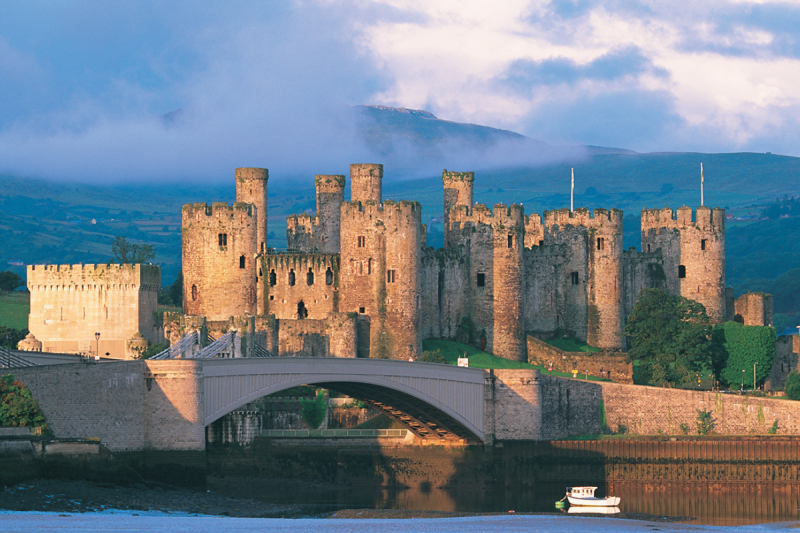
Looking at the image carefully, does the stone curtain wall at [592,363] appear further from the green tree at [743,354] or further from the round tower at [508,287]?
the green tree at [743,354]

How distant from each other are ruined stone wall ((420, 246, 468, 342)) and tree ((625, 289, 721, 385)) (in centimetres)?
949

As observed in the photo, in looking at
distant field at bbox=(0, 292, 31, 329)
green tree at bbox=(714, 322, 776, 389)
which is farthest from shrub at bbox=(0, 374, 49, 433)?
green tree at bbox=(714, 322, 776, 389)

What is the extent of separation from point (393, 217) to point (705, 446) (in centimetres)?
2026

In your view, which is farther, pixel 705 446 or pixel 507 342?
pixel 507 342

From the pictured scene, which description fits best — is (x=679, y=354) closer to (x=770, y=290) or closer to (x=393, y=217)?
(x=393, y=217)

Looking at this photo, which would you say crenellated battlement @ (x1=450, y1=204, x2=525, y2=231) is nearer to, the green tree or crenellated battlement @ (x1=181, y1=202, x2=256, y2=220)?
crenellated battlement @ (x1=181, y1=202, x2=256, y2=220)

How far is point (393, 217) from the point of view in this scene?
3312 inches

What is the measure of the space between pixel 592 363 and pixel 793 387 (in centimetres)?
1073

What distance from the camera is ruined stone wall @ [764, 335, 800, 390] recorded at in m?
93.9

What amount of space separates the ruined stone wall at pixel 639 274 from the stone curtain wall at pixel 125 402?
41.0 meters

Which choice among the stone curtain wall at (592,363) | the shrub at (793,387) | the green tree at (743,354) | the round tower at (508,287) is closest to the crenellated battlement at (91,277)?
the round tower at (508,287)

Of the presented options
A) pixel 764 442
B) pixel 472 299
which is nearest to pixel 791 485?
pixel 764 442

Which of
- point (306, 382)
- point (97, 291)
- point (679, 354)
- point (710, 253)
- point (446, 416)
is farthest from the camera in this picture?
point (710, 253)

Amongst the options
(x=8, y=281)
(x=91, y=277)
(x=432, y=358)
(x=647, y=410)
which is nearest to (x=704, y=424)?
(x=647, y=410)
